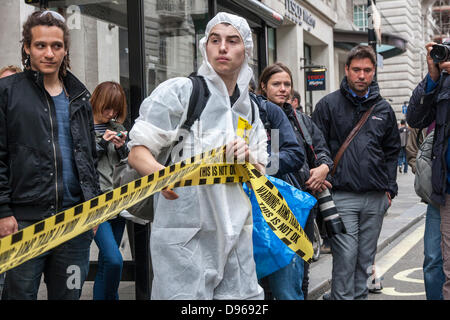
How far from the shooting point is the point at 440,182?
4020 mm

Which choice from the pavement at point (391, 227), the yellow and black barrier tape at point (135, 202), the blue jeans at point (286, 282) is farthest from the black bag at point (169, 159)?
the pavement at point (391, 227)

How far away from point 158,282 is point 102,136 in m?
2.02

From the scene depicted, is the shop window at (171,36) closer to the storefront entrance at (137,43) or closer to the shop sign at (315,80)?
the storefront entrance at (137,43)

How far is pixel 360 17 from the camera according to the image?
33375mm

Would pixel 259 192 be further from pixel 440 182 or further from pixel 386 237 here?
pixel 386 237

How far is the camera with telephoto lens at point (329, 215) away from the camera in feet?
13.8

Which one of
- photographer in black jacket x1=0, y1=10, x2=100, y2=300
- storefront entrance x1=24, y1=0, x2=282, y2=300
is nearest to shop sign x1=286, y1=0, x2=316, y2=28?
storefront entrance x1=24, y1=0, x2=282, y2=300

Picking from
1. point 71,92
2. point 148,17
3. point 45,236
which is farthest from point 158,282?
point 148,17

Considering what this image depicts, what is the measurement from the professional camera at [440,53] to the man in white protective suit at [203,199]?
5.53 feet

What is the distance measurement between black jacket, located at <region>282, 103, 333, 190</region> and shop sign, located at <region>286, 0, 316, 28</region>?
14.5 metres

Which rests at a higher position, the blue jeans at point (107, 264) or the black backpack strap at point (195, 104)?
the black backpack strap at point (195, 104)

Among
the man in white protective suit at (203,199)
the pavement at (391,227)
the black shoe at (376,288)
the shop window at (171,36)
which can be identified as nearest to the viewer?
the man in white protective suit at (203,199)

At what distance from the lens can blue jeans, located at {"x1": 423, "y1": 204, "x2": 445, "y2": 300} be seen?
4.36m

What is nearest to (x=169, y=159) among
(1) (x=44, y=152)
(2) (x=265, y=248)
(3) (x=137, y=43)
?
(1) (x=44, y=152)
